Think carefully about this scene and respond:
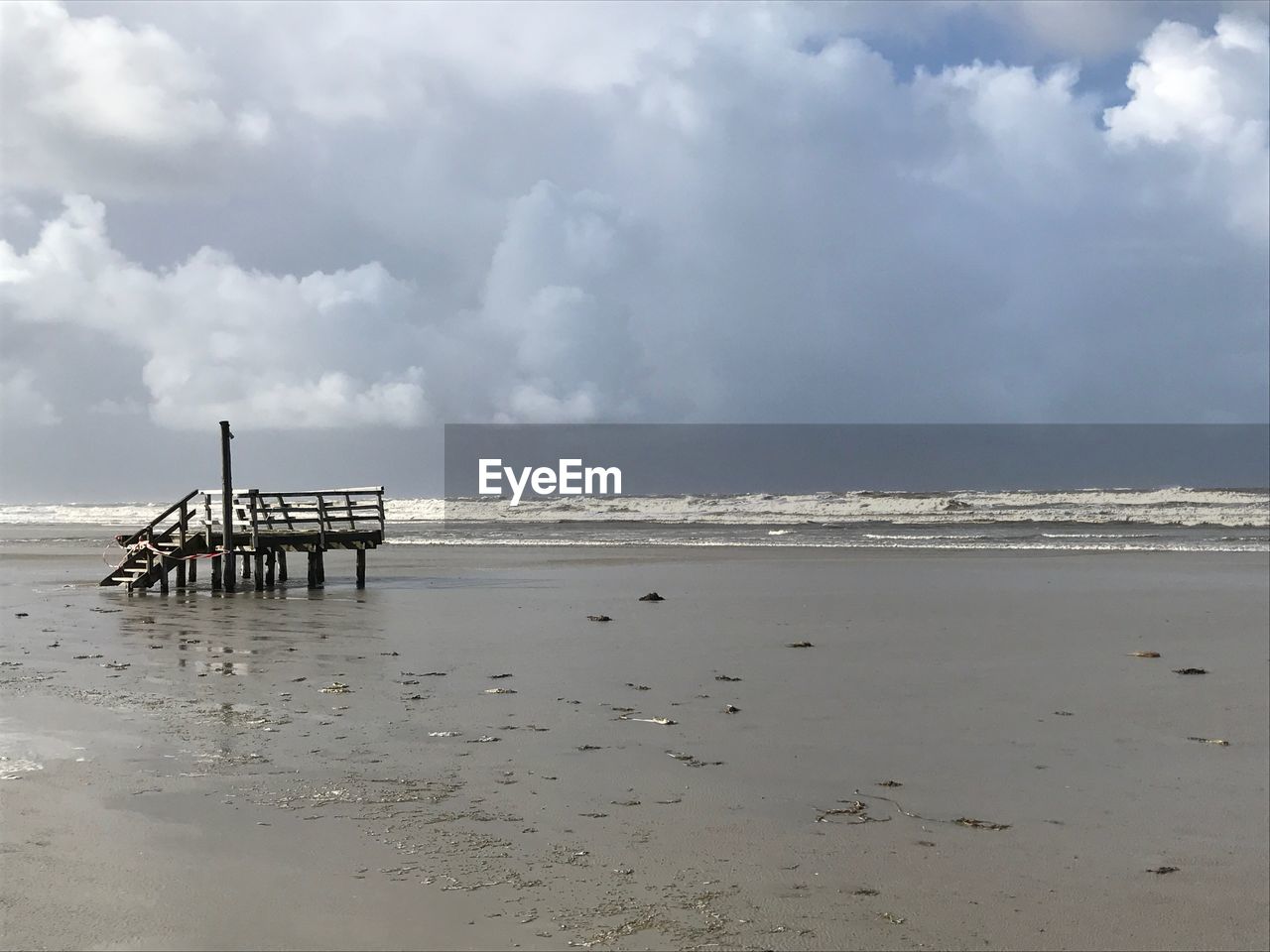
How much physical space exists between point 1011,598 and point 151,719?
14.0 m

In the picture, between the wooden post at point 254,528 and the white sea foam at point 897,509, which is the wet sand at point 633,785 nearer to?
the wooden post at point 254,528

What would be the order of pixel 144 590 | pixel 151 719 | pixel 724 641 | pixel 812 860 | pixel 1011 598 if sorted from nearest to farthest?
pixel 812 860 < pixel 151 719 < pixel 724 641 < pixel 1011 598 < pixel 144 590

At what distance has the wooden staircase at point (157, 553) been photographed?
20.7m

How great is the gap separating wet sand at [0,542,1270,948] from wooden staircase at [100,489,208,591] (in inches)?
222

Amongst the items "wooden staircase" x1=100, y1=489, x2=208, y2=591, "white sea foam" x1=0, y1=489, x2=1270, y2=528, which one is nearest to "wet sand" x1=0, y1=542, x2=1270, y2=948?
"wooden staircase" x1=100, y1=489, x2=208, y2=591

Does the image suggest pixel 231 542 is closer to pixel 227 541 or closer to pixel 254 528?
pixel 227 541

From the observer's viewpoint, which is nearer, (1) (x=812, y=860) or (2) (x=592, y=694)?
(1) (x=812, y=860)

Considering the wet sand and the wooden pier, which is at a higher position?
the wooden pier

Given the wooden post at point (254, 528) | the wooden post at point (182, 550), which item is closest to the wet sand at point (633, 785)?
the wooden post at point (182, 550)

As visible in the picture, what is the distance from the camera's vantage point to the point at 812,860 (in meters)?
5.78

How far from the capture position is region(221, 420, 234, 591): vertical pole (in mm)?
21031

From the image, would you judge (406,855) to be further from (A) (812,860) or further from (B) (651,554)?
(B) (651,554)

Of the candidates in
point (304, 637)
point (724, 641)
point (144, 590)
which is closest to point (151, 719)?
point (304, 637)

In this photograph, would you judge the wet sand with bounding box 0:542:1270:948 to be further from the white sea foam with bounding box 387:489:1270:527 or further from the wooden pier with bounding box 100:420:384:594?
the white sea foam with bounding box 387:489:1270:527
